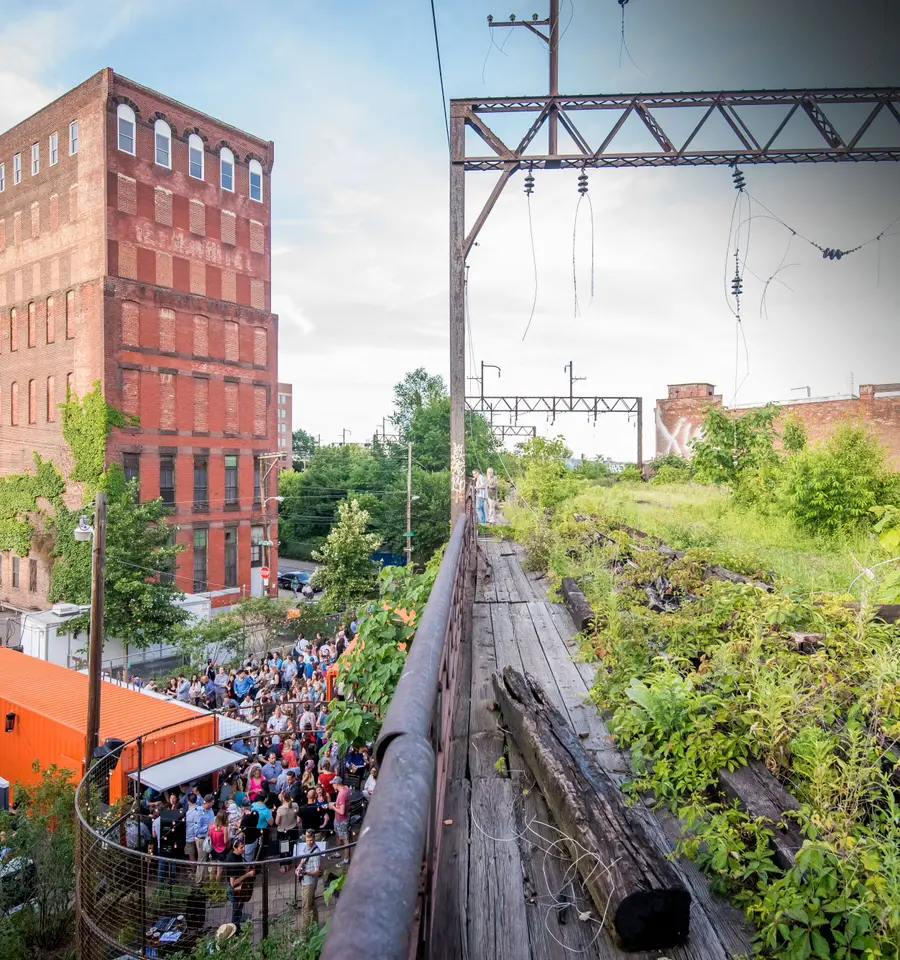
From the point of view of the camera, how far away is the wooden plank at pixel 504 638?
5387mm

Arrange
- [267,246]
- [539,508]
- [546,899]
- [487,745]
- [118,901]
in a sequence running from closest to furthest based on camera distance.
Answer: [546,899]
[487,745]
[118,901]
[539,508]
[267,246]

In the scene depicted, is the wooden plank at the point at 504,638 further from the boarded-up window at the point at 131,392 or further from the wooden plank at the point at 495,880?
the boarded-up window at the point at 131,392

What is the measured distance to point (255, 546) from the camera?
3791 cm

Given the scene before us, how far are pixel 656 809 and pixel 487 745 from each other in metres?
1.02

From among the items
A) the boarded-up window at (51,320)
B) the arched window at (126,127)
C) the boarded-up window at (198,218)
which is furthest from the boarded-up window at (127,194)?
the boarded-up window at (51,320)

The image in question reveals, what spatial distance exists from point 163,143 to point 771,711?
39.7 metres

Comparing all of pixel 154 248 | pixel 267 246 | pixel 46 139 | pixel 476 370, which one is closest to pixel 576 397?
pixel 476 370

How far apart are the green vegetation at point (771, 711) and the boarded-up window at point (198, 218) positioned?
34347 millimetres

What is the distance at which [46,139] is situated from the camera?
1373 inches

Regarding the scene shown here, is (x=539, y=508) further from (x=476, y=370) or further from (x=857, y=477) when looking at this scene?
(x=476, y=370)

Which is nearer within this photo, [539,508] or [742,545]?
[742,545]

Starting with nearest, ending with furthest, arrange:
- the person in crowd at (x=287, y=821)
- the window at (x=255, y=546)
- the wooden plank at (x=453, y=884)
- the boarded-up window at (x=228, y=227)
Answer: the wooden plank at (x=453, y=884)
the person in crowd at (x=287, y=821)
the boarded-up window at (x=228, y=227)
the window at (x=255, y=546)

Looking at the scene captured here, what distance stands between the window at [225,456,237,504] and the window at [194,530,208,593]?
Answer: 96.5 inches

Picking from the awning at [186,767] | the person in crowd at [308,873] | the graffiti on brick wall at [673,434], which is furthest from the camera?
the graffiti on brick wall at [673,434]
